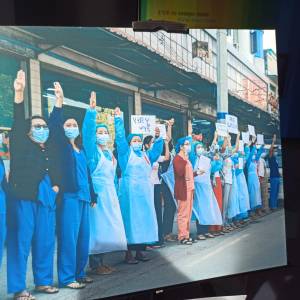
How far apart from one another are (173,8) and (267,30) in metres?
0.46

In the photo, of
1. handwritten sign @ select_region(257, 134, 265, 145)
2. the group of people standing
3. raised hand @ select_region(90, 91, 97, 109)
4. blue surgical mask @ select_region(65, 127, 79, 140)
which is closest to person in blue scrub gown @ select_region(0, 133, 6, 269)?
the group of people standing

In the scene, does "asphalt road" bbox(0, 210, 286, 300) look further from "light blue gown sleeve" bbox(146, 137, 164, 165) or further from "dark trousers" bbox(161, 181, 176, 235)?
"light blue gown sleeve" bbox(146, 137, 164, 165)

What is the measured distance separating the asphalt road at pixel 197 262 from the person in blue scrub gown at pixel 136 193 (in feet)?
0.19

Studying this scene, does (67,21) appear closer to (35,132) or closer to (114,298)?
(35,132)

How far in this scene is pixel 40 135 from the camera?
1316 millimetres

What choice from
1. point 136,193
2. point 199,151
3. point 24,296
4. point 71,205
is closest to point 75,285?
point 24,296

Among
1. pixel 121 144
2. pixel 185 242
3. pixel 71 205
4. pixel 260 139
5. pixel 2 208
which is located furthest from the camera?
pixel 260 139

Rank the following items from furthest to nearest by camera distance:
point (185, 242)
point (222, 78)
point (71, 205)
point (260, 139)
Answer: point (260, 139) < point (222, 78) < point (185, 242) < point (71, 205)

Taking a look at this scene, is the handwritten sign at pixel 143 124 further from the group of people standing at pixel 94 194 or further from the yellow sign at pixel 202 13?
the yellow sign at pixel 202 13

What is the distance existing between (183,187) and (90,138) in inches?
17.1

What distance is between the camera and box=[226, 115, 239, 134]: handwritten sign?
172cm

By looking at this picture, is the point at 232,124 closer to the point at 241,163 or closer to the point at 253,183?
the point at 241,163

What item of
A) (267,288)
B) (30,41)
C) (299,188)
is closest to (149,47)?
(30,41)

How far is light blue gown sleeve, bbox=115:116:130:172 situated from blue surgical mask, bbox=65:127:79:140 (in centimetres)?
15
